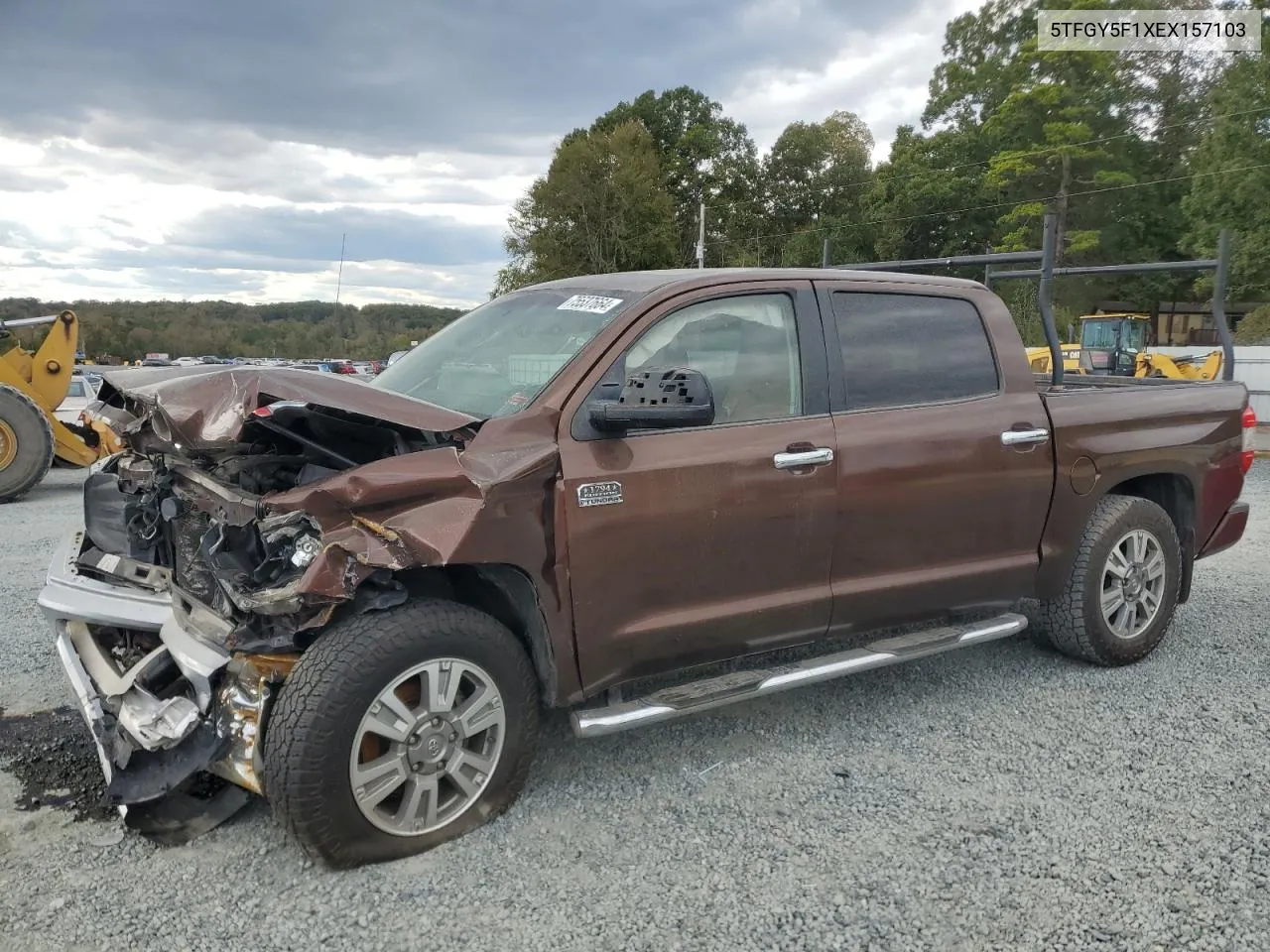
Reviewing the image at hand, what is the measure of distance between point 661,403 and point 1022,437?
1.94 meters

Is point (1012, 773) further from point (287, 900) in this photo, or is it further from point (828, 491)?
point (287, 900)

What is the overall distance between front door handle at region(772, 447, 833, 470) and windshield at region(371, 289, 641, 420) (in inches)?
31.1

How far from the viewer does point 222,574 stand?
299cm

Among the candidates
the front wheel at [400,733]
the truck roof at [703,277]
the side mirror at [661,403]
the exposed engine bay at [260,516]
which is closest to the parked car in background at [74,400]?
the exposed engine bay at [260,516]

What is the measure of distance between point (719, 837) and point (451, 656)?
1045 millimetres

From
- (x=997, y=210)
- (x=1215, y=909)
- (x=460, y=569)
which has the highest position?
(x=997, y=210)

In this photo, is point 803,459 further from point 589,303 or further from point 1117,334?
point 1117,334

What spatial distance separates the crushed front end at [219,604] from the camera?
281 centimetres

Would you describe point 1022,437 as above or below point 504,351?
below

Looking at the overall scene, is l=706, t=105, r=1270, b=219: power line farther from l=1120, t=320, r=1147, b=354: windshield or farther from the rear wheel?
the rear wheel

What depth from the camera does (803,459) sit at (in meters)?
3.51

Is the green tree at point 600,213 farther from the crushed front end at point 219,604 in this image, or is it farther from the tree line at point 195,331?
the crushed front end at point 219,604

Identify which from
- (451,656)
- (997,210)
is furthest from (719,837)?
(997,210)

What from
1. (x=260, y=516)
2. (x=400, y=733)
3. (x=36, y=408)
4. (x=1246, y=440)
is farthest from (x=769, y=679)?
(x=36, y=408)
